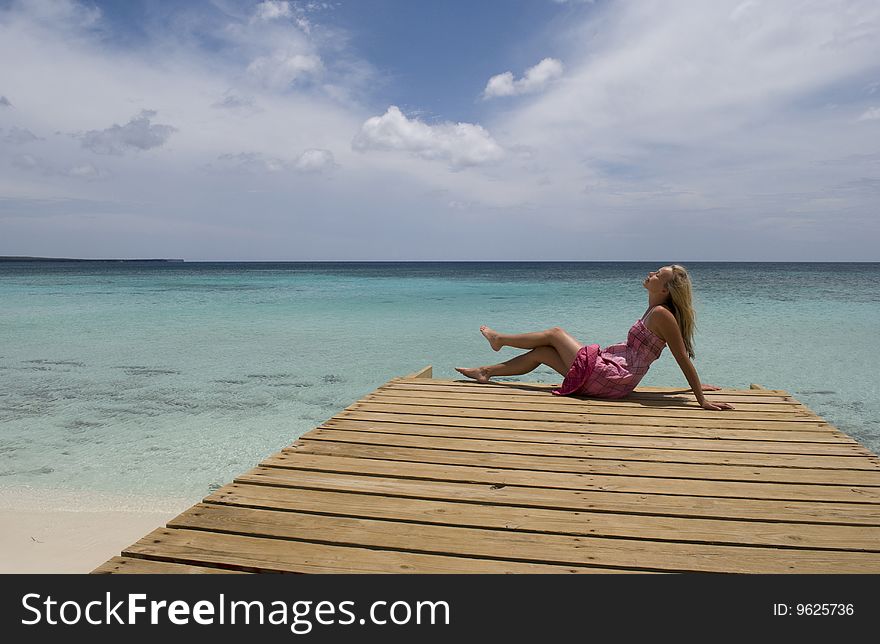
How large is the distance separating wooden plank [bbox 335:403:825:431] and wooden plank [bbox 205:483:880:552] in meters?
1.69

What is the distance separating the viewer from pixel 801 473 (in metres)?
3.40

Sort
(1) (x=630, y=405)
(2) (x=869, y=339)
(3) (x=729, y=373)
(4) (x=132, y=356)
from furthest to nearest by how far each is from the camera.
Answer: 1. (2) (x=869, y=339)
2. (4) (x=132, y=356)
3. (3) (x=729, y=373)
4. (1) (x=630, y=405)

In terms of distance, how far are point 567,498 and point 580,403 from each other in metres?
2.20

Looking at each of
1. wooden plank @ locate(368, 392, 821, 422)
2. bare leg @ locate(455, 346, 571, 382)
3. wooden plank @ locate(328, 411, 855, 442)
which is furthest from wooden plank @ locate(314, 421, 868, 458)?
bare leg @ locate(455, 346, 571, 382)

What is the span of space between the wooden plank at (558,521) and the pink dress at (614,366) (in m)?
2.56

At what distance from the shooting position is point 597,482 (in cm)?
323

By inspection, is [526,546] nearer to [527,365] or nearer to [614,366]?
[614,366]

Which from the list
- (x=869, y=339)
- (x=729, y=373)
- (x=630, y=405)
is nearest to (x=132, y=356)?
(x=630, y=405)

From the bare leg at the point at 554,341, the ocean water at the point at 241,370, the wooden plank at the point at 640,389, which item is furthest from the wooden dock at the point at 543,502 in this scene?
the ocean water at the point at 241,370

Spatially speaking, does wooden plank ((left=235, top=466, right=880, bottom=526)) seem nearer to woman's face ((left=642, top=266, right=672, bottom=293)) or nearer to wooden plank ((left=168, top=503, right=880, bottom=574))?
wooden plank ((left=168, top=503, right=880, bottom=574))

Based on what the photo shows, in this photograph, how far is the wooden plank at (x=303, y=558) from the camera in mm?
2256

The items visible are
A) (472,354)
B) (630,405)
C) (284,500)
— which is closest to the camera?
(284,500)
